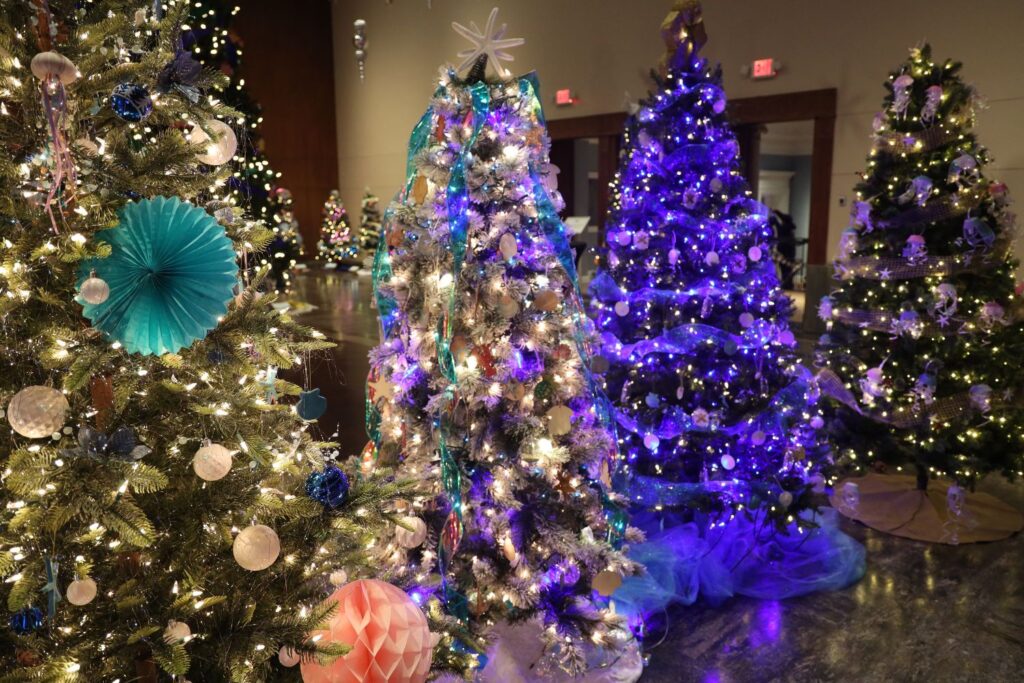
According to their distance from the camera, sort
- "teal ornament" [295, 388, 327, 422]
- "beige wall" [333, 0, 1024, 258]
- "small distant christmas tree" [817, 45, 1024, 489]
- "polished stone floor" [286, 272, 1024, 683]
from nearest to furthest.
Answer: "teal ornament" [295, 388, 327, 422] → "polished stone floor" [286, 272, 1024, 683] → "small distant christmas tree" [817, 45, 1024, 489] → "beige wall" [333, 0, 1024, 258]

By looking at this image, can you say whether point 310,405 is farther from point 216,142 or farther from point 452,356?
point 216,142

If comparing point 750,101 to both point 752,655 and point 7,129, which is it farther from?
point 7,129

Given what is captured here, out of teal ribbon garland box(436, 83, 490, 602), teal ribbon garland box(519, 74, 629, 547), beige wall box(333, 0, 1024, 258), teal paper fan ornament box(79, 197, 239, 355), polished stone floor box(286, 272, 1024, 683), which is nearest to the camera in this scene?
teal paper fan ornament box(79, 197, 239, 355)

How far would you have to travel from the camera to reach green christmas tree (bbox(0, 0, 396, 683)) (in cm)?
123

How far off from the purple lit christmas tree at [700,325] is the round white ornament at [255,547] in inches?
85.3

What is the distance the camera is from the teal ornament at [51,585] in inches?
48.6

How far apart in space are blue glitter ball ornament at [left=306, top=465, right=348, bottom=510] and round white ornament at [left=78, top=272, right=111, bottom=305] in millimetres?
537

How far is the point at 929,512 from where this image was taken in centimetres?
398

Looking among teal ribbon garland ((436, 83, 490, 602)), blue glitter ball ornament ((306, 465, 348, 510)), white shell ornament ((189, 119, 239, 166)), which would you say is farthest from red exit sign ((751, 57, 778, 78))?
blue glitter ball ornament ((306, 465, 348, 510))

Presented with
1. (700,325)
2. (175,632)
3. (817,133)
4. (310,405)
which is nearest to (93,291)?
(175,632)

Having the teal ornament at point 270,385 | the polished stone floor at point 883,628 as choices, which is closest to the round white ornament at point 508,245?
the polished stone floor at point 883,628

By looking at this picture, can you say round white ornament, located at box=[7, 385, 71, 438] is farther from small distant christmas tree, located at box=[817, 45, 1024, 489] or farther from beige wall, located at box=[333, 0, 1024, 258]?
beige wall, located at box=[333, 0, 1024, 258]

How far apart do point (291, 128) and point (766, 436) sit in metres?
16.6

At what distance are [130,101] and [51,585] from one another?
0.86 meters
